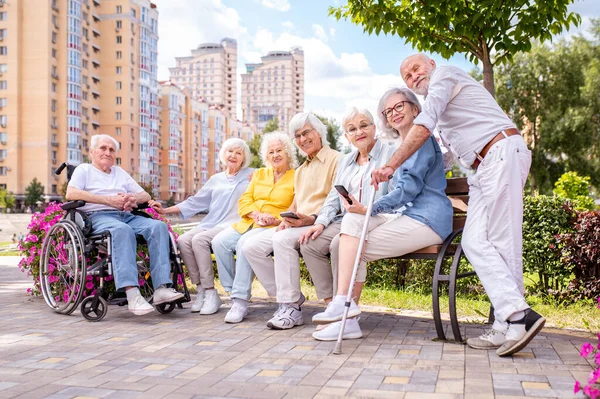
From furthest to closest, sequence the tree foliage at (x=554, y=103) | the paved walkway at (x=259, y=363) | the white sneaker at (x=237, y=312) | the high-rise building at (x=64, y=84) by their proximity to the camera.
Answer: the high-rise building at (x=64, y=84) → the tree foliage at (x=554, y=103) → the white sneaker at (x=237, y=312) → the paved walkway at (x=259, y=363)

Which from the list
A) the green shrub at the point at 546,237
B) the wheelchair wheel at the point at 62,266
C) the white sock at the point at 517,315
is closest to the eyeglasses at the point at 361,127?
the white sock at the point at 517,315

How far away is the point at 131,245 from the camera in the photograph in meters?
5.05

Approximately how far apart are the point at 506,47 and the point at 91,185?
179 inches

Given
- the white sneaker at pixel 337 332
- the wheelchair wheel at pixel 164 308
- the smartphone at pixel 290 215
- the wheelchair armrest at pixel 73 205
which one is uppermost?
the wheelchair armrest at pixel 73 205

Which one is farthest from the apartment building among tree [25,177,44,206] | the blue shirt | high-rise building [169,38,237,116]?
the blue shirt

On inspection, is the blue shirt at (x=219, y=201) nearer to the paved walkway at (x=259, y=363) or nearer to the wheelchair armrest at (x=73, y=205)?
the wheelchair armrest at (x=73, y=205)

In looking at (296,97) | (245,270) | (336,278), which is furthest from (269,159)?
(296,97)

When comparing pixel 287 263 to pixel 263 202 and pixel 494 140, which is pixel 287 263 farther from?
pixel 494 140

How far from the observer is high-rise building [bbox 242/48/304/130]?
554 feet

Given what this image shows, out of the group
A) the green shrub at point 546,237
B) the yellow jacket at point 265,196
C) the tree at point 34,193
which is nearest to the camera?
the yellow jacket at point 265,196

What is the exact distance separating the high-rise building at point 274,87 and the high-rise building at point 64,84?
92.2 meters

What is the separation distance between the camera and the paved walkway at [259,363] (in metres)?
3.01

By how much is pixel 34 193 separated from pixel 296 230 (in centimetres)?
6389

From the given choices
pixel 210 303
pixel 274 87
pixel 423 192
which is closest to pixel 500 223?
pixel 423 192
